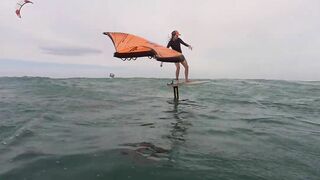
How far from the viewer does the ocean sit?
910 centimetres

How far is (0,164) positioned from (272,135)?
949 cm

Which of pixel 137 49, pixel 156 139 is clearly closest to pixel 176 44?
pixel 137 49

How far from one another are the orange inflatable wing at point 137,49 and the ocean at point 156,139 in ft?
9.42

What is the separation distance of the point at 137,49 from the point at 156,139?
581 centimetres

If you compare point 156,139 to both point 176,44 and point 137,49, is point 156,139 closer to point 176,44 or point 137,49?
point 137,49

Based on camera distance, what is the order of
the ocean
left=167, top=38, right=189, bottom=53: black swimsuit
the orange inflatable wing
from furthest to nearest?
left=167, top=38, right=189, bottom=53: black swimsuit, the orange inflatable wing, the ocean

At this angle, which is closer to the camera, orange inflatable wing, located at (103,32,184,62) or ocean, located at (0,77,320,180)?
ocean, located at (0,77,320,180)

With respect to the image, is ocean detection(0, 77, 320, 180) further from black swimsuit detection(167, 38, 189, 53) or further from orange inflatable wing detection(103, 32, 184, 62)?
black swimsuit detection(167, 38, 189, 53)

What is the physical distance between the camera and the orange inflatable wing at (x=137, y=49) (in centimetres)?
1664

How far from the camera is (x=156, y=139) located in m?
12.3

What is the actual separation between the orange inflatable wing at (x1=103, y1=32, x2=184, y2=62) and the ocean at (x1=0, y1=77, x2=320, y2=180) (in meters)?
2.87

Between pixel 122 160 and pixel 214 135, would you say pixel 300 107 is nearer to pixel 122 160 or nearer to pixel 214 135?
pixel 214 135

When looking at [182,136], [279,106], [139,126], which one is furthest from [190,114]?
[279,106]

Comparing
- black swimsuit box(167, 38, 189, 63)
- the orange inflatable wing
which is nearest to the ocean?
the orange inflatable wing
